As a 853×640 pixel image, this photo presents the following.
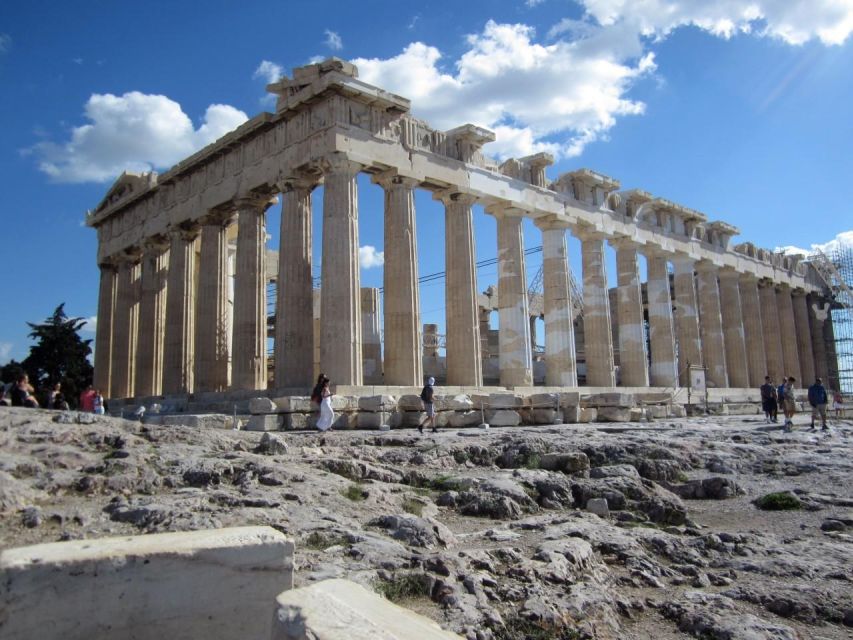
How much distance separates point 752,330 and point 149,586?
131 feet

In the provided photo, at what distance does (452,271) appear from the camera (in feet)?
77.7

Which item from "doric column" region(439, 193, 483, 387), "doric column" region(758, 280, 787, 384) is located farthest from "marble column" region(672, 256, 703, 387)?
"doric column" region(439, 193, 483, 387)

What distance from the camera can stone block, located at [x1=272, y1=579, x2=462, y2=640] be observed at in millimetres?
3141

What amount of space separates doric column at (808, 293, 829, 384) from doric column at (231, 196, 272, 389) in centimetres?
3541

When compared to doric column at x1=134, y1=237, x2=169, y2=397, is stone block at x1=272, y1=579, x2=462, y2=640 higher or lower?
lower

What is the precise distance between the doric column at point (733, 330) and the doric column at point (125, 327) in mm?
29267

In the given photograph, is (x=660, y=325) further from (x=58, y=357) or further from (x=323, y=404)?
(x=58, y=357)

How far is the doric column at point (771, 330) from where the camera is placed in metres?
39.3

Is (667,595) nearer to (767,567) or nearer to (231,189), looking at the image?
(767,567)

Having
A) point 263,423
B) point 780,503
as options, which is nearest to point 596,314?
point 263,423

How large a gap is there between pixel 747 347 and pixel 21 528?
38.8 meters

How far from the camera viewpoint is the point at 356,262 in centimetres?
2020

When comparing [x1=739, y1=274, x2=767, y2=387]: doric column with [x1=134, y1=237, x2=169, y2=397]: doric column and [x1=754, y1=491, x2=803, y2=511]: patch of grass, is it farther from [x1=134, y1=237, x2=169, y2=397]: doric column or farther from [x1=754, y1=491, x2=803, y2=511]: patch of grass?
[x1=754, y1=491, x2=803, y2=511]: patch of grass

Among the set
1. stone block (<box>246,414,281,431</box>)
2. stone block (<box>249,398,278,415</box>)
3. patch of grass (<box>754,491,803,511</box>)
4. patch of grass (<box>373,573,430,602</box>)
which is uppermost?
stone block (<box>249,398,278,415</box>)
